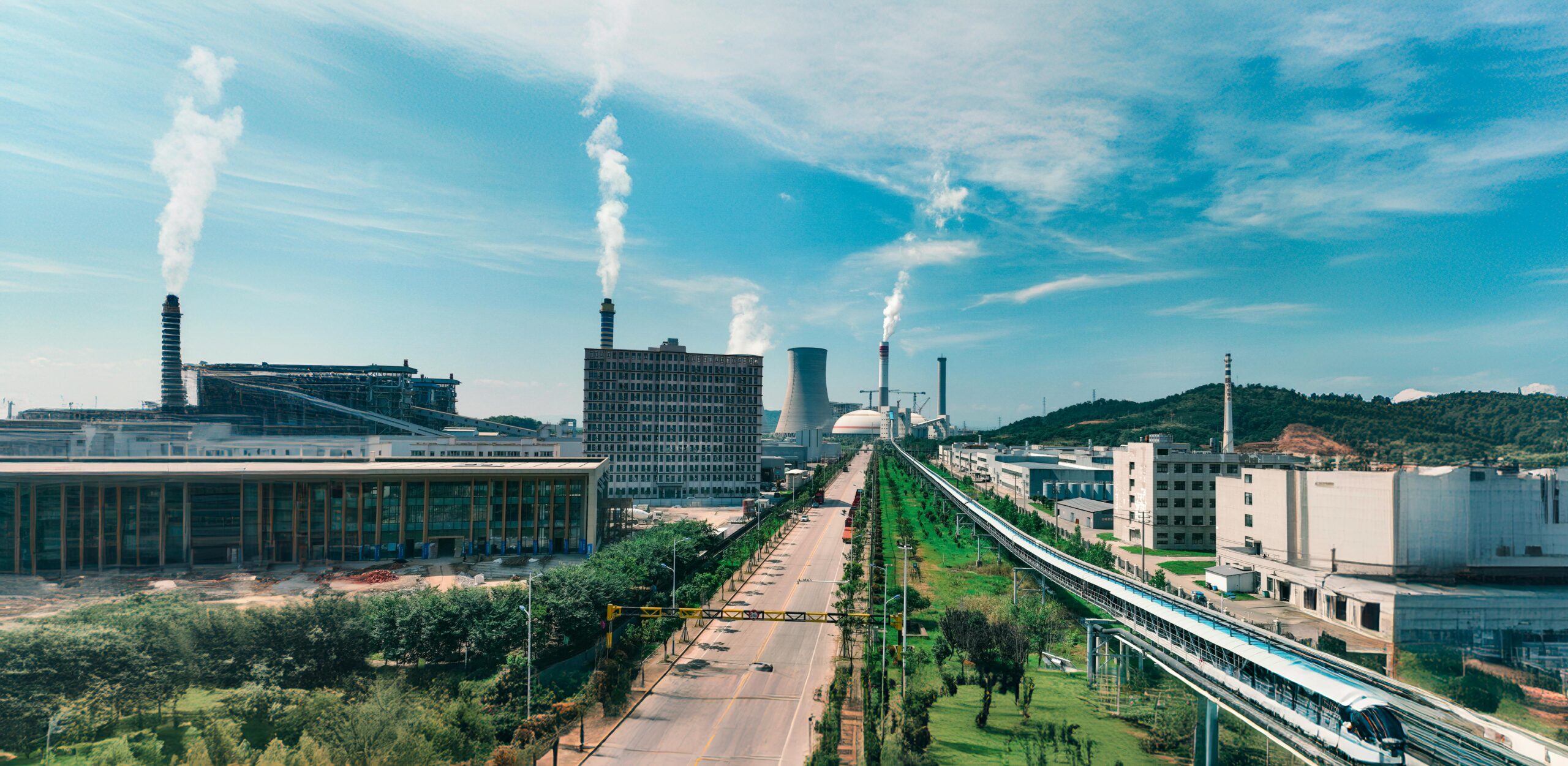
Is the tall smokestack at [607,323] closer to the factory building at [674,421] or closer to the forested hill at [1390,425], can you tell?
the factory building at [674,421]

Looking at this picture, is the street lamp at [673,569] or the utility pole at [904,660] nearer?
the utility pole at [904,660]

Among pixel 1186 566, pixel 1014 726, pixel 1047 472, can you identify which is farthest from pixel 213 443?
pixel 1186 566

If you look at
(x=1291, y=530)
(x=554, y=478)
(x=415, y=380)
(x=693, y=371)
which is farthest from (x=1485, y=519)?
(x=415, y=380)

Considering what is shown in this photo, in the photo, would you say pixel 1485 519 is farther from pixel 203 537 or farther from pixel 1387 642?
pixel 203 537

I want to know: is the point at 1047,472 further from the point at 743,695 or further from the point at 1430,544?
the point at 743,695

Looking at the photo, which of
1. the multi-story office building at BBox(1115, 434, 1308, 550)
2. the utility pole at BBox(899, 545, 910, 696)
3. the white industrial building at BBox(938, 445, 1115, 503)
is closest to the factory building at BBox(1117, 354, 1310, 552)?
the multi-story office building at BBox(1115, 434, 1308, 550)

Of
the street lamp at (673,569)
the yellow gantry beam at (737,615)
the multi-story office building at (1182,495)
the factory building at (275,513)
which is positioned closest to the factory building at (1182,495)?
the multi-story office building at (1182,495)
